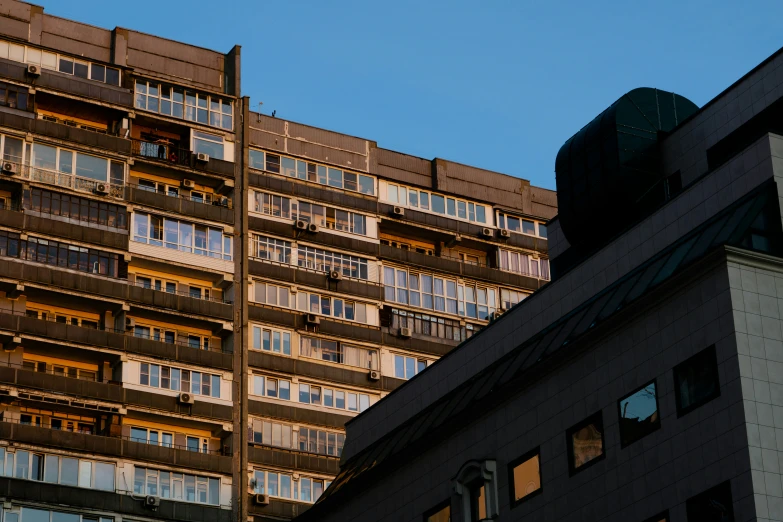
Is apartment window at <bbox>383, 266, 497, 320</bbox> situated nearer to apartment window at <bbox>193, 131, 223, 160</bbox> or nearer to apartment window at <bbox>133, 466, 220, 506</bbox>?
apartment window at <bbox>193, 131, 223, 160</bbox>

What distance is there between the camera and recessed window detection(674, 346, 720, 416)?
38.4 metres

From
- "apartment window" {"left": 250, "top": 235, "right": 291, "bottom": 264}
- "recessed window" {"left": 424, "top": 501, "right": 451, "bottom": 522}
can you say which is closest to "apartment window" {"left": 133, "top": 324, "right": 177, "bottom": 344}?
"apartment window" {"left": 250, "top": 235, "right": 291, "bottom": 264}

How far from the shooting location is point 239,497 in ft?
245

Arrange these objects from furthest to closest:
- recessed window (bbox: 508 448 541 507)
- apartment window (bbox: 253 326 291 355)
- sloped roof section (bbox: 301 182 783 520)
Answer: apartment window (bbox: 253 326 291 355) → recessed window (bbox: 508 448 541 507) → sloped roof section (bbox: 301 182 783 520)

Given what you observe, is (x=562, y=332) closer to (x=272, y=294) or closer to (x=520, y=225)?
(x=272, y=294)

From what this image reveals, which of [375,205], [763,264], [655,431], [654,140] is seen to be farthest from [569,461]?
[375,205]

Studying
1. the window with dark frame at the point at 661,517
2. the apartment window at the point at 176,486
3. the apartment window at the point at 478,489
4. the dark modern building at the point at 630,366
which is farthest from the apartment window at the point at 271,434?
the window with dark frame at the point at 661,517

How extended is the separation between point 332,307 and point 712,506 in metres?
47.2

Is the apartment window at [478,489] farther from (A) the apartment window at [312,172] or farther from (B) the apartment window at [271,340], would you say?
(A) the apartment window at [312,172]

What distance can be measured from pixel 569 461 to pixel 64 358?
37.8 metres

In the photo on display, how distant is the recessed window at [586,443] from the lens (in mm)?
42406

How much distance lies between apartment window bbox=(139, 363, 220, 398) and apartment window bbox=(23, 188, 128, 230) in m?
7.69

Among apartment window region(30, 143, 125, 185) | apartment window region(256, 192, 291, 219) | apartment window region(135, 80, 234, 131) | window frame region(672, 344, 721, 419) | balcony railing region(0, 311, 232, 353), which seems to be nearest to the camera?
window frame region(672, 344, 721, 419)

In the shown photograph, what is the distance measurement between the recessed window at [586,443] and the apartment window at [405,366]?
130ft
